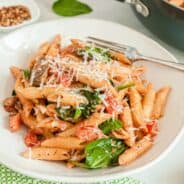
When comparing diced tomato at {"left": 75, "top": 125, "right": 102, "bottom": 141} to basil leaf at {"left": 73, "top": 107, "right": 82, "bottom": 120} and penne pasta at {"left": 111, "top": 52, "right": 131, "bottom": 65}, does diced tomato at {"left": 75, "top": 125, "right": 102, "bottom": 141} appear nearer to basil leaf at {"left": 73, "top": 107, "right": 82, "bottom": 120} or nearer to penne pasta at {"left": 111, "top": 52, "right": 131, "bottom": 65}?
basil leaf at {"left": 73, "top": 107, "right": 82, "bottom": 120}

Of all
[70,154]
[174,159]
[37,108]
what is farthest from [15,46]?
[174,159]

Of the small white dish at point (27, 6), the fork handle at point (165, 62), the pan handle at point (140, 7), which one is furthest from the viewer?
the small white dish at point (27, 6)

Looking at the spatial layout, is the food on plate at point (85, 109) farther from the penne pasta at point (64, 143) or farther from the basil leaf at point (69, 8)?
the basil leaf at point (69, 8)

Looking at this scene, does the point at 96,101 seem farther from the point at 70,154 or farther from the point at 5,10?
the point at 5,10

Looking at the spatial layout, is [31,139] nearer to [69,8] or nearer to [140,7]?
[140,7]

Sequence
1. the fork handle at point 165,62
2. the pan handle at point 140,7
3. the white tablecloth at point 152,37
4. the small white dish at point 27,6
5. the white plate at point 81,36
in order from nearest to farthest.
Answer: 1. the white plate at point 81,36
2. the white tablecloth at point 152,37
3. the fork handle at point 165,62
4. the pan handle at point 140,7
5. the small white dish at point 27,6

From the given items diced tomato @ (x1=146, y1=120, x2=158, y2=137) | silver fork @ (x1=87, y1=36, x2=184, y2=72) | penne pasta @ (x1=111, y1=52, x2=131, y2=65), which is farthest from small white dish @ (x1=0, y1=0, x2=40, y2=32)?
diced tomato @ (x1=146, y1=120, x2=158, y2=137)

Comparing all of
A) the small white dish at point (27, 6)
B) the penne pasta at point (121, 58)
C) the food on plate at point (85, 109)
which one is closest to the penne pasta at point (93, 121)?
the food on plate at point (85, 109)
